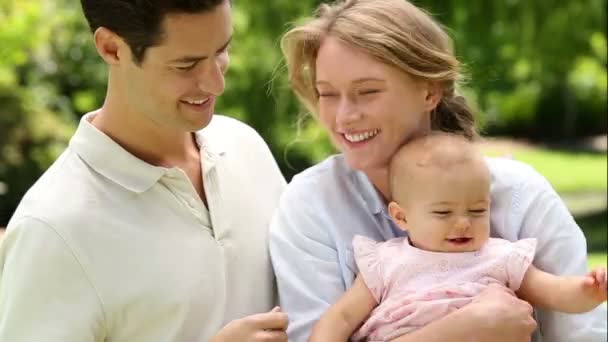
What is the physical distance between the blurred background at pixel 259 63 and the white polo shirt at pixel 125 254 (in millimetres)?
3874

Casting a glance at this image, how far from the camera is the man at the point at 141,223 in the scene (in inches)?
86.4

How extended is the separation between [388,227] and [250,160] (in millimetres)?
426

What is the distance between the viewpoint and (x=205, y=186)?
2.48 meters

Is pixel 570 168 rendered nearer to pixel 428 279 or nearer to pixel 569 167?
pixel 569 167

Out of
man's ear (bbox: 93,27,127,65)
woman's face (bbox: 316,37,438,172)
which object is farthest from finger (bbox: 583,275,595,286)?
man's ear (bbox: 93,27,127,65)

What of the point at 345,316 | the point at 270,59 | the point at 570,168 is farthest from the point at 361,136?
the point at 570,168

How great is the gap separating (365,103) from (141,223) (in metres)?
0.56

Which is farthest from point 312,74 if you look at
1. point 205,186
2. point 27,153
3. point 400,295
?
point 27,153

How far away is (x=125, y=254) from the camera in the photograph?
7.45 ft

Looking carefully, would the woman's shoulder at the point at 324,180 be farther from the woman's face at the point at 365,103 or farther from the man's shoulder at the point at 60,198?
the man's shoulder at the point at 60,198

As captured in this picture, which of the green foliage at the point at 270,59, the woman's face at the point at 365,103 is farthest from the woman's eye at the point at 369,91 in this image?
the green foliage at the point at 270,59

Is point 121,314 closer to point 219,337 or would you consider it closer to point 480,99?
point 219,337

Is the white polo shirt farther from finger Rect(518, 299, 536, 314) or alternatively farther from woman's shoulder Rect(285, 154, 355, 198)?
finger Rect(518, 299, 536, 314)

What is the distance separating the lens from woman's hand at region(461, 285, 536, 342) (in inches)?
87.7
